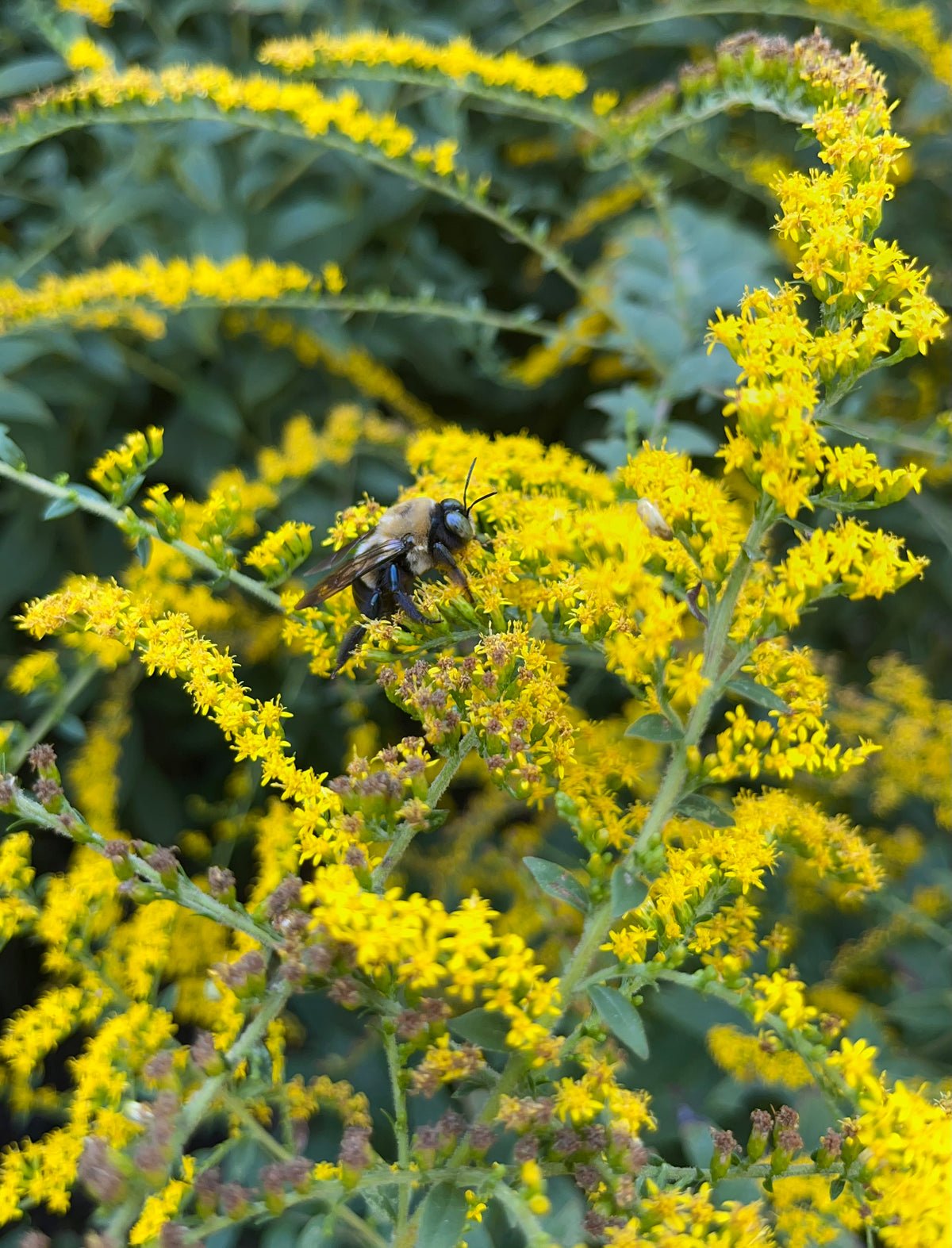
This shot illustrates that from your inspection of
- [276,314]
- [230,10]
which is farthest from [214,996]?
[230,10]

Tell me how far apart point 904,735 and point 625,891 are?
5.41 feet

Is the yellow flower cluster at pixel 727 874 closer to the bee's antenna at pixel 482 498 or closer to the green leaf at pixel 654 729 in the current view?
the green leaf at pixel 654 729

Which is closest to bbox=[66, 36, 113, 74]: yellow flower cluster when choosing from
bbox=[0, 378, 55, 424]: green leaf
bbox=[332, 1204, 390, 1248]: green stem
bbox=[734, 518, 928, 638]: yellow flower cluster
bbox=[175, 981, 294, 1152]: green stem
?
bbox=[0, 378, 55, 424]: green leaf

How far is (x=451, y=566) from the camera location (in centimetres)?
163

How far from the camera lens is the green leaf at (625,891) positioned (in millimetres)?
1126

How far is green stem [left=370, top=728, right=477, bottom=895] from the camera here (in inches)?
49.8

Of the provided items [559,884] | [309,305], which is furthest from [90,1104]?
[309,305]

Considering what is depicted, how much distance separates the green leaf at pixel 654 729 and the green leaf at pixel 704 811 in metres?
0.08

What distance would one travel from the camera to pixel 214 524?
1.59m

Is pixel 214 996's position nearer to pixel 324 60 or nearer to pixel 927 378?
pixel 324 60

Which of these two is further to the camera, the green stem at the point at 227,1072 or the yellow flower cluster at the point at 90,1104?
the yellow flower cluster at the point at 90,1104

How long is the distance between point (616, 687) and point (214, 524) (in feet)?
5.87

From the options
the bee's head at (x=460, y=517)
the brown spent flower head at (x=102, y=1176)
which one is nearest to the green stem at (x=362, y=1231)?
the brown spent flower head at (x=102, y=1176)

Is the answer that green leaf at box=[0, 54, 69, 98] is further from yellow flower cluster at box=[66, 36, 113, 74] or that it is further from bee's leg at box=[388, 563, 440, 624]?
bee's leg at box=[388, 563, 440, 624]
